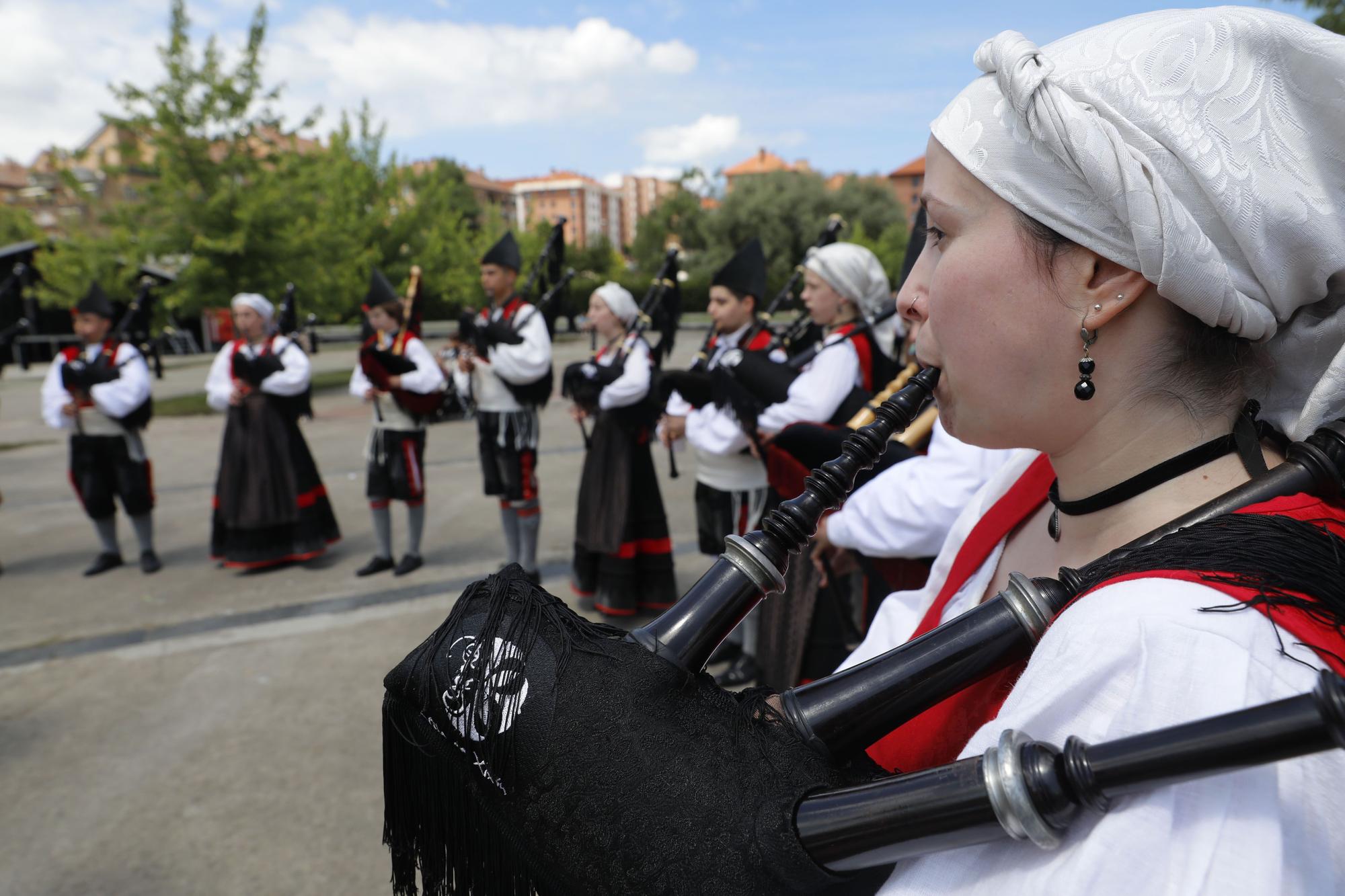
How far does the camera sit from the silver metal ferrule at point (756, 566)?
34.8 inches

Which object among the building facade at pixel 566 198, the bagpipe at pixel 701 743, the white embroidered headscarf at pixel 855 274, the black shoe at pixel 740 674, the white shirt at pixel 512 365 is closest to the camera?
the bagpipe at pixel 701 743

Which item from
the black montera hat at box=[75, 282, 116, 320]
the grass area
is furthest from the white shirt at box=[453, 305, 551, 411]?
the grass area

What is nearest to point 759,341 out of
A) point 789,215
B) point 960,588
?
point 960,588

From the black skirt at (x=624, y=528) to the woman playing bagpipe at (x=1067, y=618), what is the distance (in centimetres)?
417

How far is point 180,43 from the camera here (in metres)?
14.5

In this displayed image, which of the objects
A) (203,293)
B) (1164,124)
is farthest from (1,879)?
(203,293)

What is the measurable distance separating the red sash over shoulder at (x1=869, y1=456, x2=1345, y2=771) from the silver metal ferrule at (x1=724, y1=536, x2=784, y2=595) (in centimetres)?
22

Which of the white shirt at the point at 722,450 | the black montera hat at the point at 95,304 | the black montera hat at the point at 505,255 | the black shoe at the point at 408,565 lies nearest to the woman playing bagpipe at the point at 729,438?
the white shirt at the point at 722,450

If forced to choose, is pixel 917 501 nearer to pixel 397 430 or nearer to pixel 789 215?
pixel 397 430

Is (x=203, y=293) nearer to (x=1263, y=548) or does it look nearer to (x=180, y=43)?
(x=180, y=43)

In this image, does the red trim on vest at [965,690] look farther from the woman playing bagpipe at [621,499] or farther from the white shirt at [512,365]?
the white shirt at [512,365]

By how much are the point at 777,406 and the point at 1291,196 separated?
2.94 m

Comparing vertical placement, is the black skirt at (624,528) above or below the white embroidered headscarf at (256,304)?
below

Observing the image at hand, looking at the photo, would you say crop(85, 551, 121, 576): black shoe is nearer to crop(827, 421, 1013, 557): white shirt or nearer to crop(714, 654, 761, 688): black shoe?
crop(714, 654, 761, 688): black shoe
